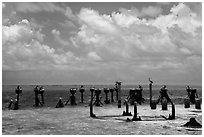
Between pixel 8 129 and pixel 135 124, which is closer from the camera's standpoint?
pixel 8 129

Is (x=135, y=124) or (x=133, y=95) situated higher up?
(x=133, y=95)

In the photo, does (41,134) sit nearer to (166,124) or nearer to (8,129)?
(8,129)

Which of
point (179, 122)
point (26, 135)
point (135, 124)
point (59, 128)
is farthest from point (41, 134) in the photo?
point (179, 122)

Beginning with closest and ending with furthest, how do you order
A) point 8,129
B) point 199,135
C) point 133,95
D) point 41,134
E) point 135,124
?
point 199,135 → point 41,134 → point 8,129 → point 135,124 → point 133,95

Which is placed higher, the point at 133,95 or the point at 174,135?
the point at 133,95

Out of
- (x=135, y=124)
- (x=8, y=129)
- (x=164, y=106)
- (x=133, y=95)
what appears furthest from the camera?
(x=164, y=106)

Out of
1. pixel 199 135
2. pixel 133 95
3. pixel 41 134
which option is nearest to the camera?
pixel 199 135

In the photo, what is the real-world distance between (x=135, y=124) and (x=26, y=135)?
33.3ft

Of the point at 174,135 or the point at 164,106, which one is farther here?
the point at 164,106

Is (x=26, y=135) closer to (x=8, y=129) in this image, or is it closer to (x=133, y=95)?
(x=8, y=129)

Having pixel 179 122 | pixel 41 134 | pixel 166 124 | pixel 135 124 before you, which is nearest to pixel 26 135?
pixel 41 134

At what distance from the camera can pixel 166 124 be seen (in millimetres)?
28391

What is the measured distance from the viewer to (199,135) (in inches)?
893

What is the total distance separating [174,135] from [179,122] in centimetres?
691
